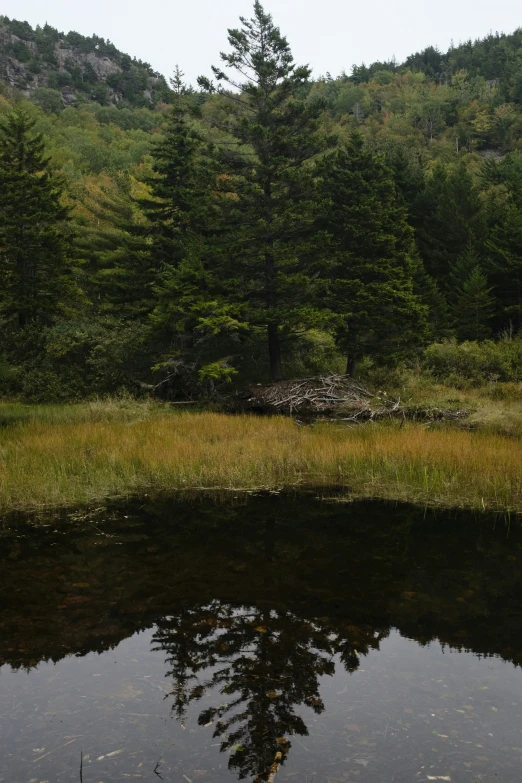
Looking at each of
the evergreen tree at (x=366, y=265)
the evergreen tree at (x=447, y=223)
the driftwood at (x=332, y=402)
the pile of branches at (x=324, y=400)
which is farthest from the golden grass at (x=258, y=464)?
the evergreen tree at (x=447, y=223)

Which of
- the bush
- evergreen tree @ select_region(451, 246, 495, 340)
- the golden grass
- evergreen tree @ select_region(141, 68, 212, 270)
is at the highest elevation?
evergreen tree @ select_region(141, 68, 212, 270)

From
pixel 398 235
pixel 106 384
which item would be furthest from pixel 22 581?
pixel 398 235

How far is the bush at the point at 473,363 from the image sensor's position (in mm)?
27234

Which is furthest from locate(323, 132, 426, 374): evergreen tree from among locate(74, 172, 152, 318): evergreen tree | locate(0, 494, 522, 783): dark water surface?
locate(0, 494, 522, 783): dark water surface

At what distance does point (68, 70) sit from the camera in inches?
6845

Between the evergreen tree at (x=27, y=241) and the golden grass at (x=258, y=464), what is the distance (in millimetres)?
17588

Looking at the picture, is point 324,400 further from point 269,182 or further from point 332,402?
point 269,182

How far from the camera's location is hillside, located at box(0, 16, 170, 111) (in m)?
159

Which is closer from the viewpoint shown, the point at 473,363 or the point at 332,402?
the point at 332,402

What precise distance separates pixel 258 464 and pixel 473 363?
18.4 metres

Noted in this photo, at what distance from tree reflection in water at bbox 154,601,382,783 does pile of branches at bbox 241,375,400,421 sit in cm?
1294

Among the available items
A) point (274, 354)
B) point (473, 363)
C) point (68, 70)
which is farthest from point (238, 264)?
point (68, 70)

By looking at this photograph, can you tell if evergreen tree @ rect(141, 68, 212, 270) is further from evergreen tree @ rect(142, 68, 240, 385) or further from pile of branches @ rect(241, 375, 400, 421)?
pile of branches @ rect(241, 375, 400, 421)

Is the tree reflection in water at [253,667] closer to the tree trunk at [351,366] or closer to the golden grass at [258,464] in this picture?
the golden grass at [258,464]
